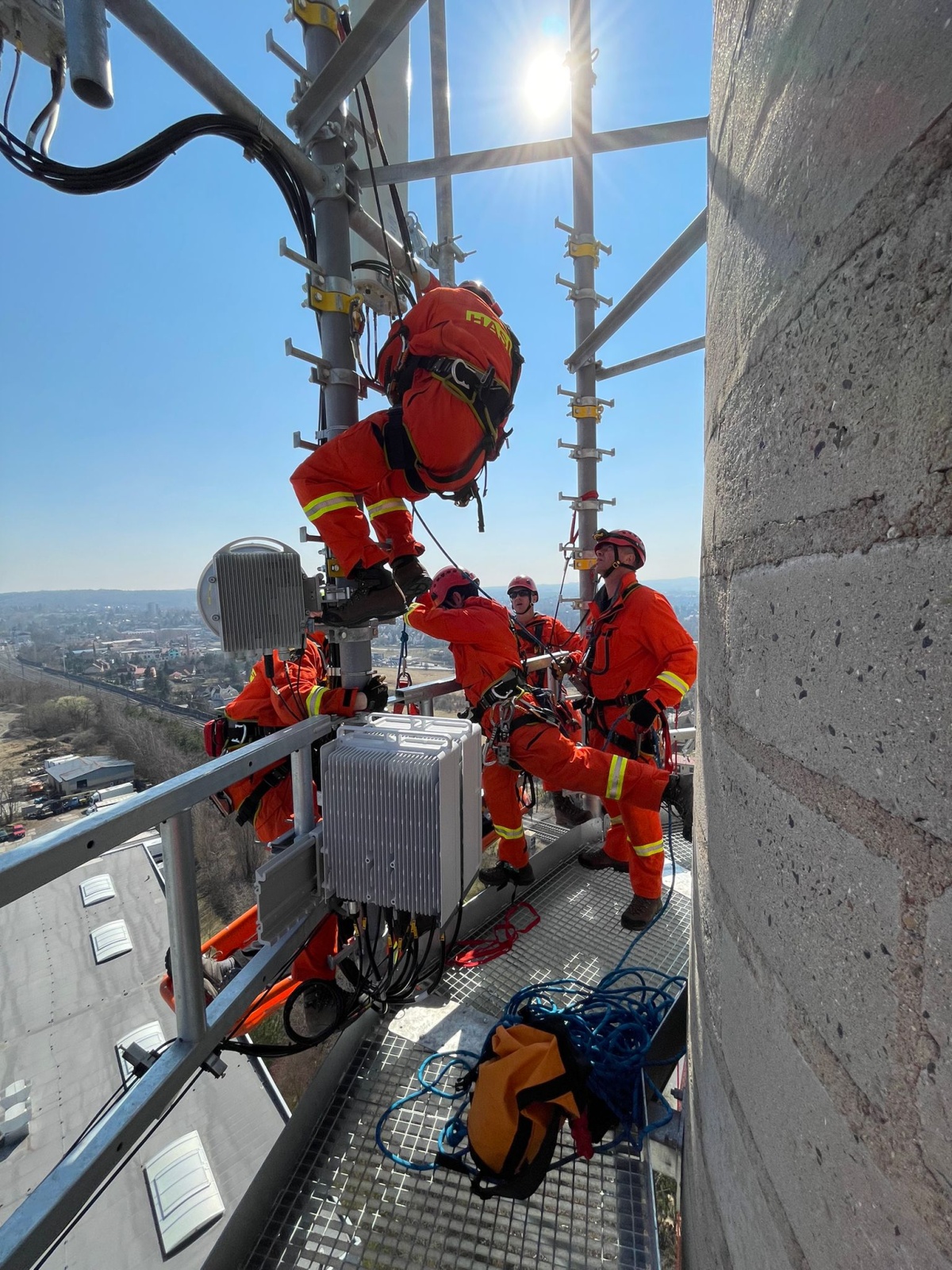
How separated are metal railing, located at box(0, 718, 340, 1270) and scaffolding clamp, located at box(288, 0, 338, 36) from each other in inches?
119

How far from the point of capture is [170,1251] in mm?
4020

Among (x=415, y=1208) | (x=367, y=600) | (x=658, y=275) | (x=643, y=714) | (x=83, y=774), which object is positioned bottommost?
(x=83, y=774)

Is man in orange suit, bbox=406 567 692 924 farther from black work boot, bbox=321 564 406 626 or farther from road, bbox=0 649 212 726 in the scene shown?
road, bbox=0 649 212 726

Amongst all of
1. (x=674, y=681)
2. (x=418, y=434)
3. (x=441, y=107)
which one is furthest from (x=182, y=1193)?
(x=441, y=107)

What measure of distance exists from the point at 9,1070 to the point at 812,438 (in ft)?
31.7

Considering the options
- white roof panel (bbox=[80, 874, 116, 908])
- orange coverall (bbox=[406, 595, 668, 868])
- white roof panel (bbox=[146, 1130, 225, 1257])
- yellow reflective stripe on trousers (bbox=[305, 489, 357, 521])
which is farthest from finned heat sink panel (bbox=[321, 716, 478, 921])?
white roof panel (bbox=[80, 874, 116, 908])

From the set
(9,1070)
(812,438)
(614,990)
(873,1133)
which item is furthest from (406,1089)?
(9,1070)

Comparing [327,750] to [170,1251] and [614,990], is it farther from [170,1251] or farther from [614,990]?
[170,1251]

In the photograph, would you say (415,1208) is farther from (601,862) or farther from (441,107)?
(441,107)

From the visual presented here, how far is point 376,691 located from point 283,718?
837 millimetres

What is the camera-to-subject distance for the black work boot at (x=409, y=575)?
3.35 m

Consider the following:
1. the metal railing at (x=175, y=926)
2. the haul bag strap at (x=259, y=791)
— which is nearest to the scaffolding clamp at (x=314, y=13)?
the metal railing at (x=175, y=926)

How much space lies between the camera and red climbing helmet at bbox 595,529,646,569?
4234 mm

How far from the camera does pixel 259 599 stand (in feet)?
8.11
